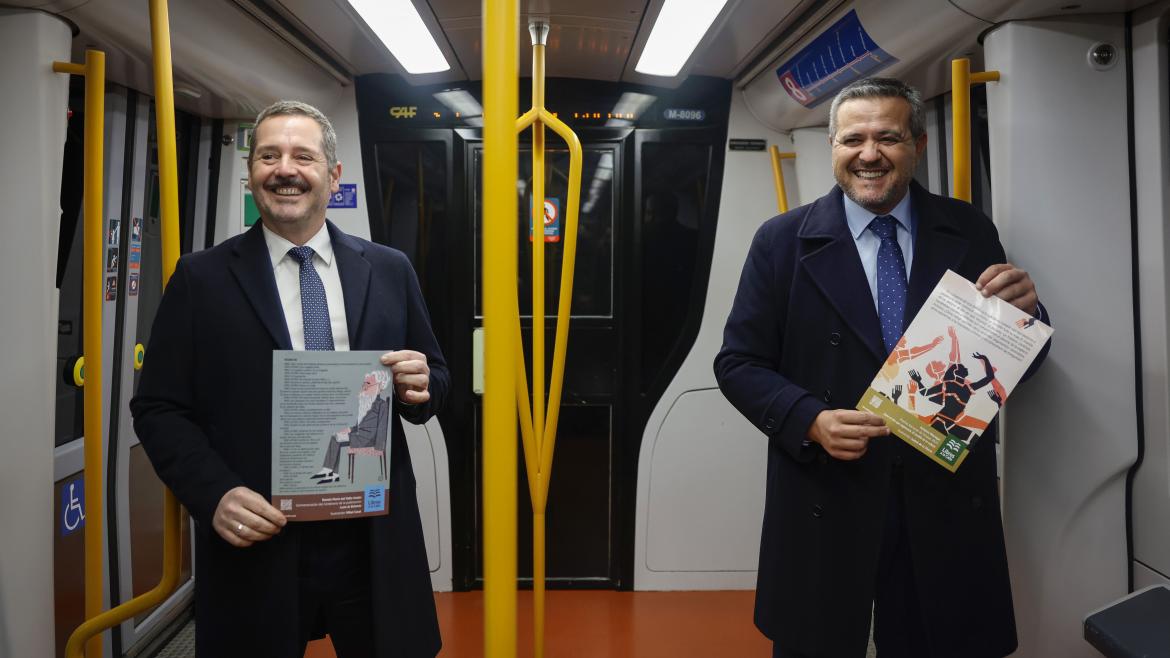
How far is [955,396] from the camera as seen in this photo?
1592 millimetres

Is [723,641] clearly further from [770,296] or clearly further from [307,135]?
[307,135]

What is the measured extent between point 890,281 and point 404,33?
2.27 meters

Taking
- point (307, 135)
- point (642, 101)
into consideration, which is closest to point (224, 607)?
point (307, 135)

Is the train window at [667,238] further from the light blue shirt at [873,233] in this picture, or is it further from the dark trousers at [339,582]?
the dark trousers at [339,582]

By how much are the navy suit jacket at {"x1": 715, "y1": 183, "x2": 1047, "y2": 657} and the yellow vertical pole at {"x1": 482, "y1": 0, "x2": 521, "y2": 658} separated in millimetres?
901

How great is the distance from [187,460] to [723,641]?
2.80 metres

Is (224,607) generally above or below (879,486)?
below

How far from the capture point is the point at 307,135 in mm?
1723

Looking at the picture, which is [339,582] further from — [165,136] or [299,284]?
[165,136]

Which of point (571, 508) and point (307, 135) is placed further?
point (571, 508)

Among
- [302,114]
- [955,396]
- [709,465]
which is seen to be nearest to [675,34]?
[302,114]

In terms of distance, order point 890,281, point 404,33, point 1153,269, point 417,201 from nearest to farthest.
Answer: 1. point 890,281
2. point 1153,269
3. point 404,33
4. point 417,201

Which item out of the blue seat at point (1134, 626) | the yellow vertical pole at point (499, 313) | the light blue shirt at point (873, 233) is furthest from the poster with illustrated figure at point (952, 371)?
the yellow vertical pole at point (499, 313)

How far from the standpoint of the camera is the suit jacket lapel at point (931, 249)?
1702 mm
